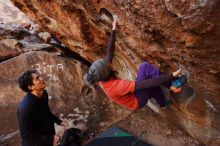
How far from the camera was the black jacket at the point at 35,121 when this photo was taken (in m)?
4.56

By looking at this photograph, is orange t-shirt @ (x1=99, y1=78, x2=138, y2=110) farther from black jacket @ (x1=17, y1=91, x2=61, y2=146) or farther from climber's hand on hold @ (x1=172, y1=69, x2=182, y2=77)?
black jacket @ (x1=17, y1=91, x2=61, y2=146)

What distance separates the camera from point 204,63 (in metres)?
4.17

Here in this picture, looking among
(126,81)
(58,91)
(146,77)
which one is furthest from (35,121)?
(58,91)

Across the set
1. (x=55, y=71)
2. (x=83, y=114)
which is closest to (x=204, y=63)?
(x=83, y=114)

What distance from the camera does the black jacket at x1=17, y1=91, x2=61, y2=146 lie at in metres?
4.56

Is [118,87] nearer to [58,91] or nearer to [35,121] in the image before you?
[35,121]

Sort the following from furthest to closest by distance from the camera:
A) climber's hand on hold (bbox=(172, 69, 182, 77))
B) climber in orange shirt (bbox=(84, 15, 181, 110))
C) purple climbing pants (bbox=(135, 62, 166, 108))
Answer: purple climbing pants (bbox=(135, 62, 166, 108)) → climber's hand on hold (bbox=(172, 69, 182, 77)) → climber in orange shirt (bbox=(84, 15, 181, 110))

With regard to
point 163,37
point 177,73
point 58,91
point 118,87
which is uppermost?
point 163,37

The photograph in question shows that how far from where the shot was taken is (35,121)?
470 cm

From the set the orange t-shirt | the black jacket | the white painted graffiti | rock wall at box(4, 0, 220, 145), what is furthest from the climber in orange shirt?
the white painted graffiti

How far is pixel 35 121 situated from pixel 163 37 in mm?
2124

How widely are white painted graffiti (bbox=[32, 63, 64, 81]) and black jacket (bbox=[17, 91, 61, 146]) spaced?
10.1 feet

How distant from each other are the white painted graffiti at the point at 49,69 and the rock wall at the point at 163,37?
92 cm

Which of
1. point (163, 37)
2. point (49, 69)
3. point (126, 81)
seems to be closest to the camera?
point (163, 37)
